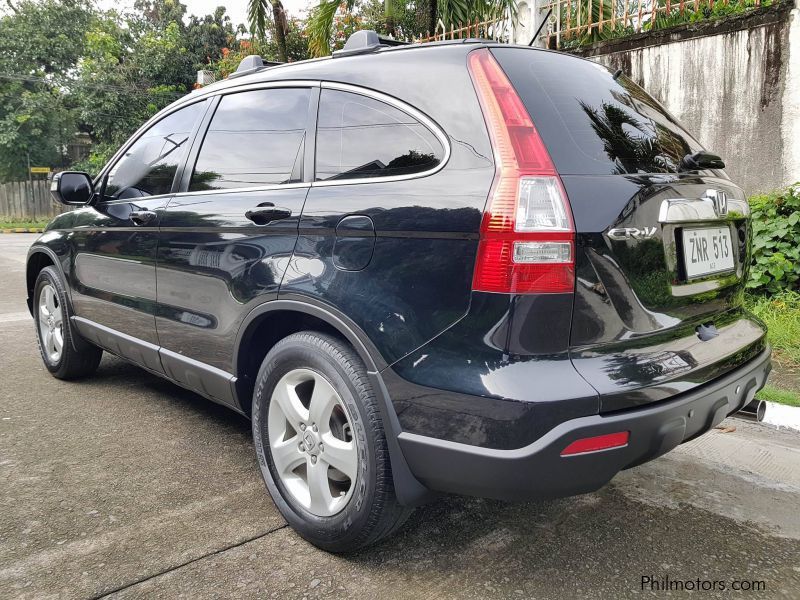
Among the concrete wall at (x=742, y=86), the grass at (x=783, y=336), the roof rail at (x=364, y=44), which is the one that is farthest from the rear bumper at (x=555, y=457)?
the concrete wall at (x=742, y=86)

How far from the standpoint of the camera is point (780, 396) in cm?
386

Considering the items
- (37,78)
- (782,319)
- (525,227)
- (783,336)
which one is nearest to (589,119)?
(525,227)

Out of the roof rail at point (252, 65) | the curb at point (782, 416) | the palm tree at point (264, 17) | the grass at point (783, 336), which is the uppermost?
the palm tree at point (264, 17)

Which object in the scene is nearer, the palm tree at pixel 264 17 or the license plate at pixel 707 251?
the license plate at pixel 707 251

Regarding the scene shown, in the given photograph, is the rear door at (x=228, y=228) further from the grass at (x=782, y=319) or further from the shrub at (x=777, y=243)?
the shrub at (x=777, y=243)

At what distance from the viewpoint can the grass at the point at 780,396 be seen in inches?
149

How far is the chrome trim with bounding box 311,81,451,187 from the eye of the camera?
2045 millimetres

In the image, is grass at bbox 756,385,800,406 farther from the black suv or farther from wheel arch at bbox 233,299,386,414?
wheel arch at bbox 233,299,386,414

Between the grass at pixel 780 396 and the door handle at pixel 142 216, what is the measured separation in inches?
137

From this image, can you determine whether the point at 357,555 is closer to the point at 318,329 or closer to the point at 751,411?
the point at 318,329

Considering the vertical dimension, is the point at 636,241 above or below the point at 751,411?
above

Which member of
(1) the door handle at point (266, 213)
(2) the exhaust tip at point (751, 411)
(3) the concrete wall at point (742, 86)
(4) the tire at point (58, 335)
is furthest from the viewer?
(3) the concrete wall at point (742, 86)

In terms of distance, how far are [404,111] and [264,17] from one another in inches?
371

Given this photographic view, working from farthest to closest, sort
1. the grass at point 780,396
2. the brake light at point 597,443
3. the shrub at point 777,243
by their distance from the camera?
1. the shrub at point 777,243
2. the grass at point 780,396
3. the brake light at point 597,443
